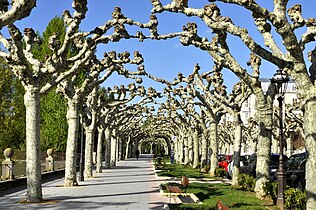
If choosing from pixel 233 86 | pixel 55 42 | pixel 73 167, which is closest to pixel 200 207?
pixel 55 42

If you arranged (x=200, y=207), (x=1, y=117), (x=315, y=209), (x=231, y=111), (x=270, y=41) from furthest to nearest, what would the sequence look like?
(x=1, y=117) < (x=231, y=111) < (x=200, y=207) < (x=270, y=41) < (x=315, y=209)

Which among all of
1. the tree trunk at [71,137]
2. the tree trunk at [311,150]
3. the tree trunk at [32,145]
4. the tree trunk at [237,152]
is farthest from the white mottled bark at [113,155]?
the tree trunk at [311,150]

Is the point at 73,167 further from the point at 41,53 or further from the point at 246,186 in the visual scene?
the point at 41,53

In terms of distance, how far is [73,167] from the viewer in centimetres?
1970

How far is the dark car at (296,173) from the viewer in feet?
56.6

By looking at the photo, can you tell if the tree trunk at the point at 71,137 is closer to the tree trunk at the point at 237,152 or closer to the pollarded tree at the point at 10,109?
the tree trunk at the point at 237,152

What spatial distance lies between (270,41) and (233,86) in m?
11.4

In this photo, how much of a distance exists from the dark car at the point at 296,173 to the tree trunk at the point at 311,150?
8.51 m

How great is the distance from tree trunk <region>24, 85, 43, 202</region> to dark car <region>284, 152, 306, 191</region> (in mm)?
9451

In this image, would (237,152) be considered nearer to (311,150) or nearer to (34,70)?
(34,70)

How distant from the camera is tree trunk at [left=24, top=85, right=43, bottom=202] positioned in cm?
1403

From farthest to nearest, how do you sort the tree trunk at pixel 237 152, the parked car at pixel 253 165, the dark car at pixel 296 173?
the parked car at pixel 253 165
the tree trunk at pixel 237 152
the dark car at pixel 296 173

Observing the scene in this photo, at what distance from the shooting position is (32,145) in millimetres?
14047

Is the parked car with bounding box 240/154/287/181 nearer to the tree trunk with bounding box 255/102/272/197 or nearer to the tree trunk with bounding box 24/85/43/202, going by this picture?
the tree trunk with bounding box 255/102/272/197
